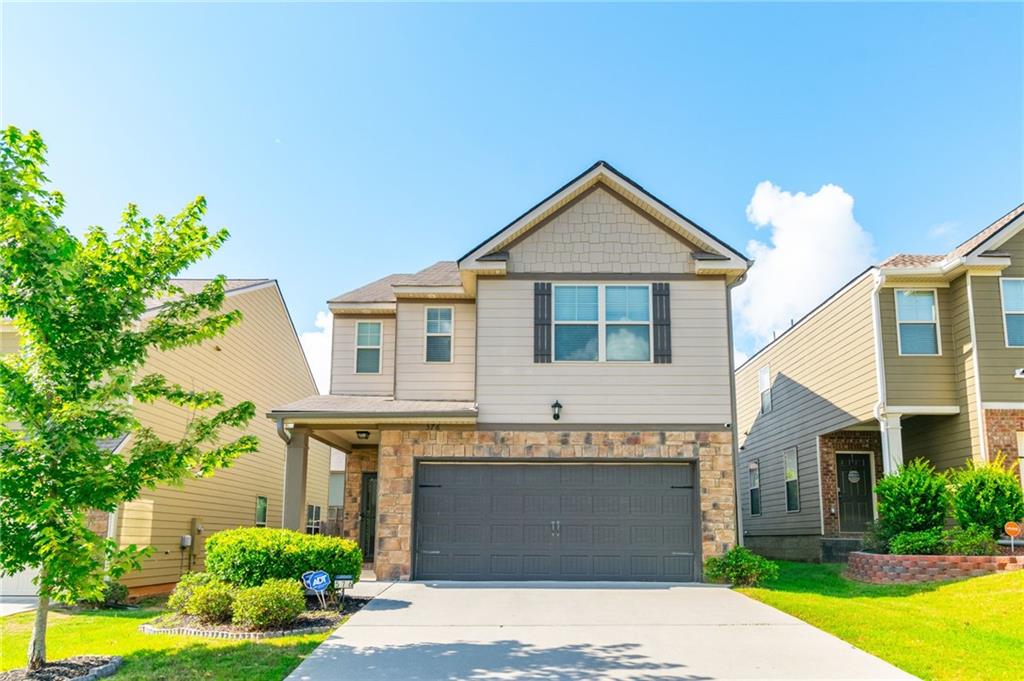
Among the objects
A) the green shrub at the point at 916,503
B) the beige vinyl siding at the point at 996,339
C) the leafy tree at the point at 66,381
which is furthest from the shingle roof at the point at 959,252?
the leafy tree at the point at 66,381

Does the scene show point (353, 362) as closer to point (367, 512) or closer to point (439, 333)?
point (439, 333)

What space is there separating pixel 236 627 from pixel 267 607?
0.52 metres

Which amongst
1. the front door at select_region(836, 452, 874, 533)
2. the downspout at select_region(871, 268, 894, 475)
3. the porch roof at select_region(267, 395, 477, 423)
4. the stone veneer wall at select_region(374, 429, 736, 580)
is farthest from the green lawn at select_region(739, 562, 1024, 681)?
the porch roof at select_region(267, 395, 477, 423)

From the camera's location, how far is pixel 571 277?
14.6 meters

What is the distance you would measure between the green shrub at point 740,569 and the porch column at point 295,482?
705 cm

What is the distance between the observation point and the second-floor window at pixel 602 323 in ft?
47.2

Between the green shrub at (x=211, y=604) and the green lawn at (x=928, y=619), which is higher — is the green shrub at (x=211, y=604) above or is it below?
above

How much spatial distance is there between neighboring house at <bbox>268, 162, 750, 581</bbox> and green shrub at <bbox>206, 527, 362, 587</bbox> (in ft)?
8.87

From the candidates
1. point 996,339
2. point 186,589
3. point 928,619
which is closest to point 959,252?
point 996,339

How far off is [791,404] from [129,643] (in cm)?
1692

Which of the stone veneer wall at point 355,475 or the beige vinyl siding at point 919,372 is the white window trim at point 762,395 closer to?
the beige vinyl siding at point 919,372

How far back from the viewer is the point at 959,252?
52.9ft

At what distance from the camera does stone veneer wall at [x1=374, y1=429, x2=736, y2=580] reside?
13805 mm

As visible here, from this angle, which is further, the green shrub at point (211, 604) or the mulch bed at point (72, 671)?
the green shrub at point (211, 604)
